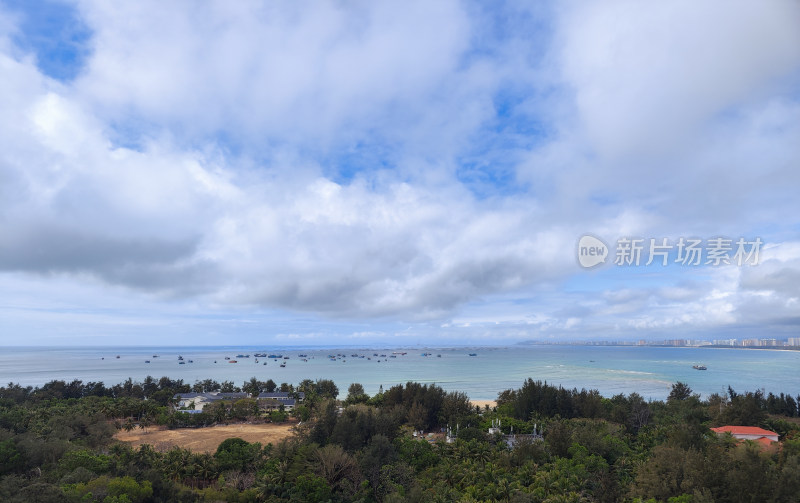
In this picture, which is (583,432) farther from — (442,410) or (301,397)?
(301,397)

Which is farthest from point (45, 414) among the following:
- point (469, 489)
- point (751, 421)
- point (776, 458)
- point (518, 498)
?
point (751, 421)

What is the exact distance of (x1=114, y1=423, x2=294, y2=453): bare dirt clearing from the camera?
36.3 m

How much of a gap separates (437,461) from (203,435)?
80.7 ft

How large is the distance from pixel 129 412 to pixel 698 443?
49.7 m

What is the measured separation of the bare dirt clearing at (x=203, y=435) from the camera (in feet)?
119

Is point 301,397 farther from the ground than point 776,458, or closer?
closer

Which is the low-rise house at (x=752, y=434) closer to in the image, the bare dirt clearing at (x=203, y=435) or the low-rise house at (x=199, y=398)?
the bare dirt clearing at (x=203, y=435)

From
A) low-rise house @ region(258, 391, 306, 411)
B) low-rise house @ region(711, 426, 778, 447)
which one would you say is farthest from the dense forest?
low-rise house @ region(258, 391, 306, 411)

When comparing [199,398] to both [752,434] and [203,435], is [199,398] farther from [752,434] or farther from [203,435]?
[752,434]

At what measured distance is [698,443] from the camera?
24.0m

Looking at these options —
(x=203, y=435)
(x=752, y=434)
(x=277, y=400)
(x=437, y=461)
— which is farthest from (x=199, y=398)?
(x=752, y=434)

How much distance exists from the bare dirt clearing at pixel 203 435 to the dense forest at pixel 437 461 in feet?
7.49

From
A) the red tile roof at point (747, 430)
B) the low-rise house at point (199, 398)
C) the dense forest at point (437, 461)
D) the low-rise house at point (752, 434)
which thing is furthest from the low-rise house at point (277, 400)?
the low-rise house at point (752, 434)

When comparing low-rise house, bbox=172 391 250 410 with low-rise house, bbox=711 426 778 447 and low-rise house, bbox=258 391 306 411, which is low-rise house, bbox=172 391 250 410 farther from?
low-rise house, bbox=711 426 778 447
